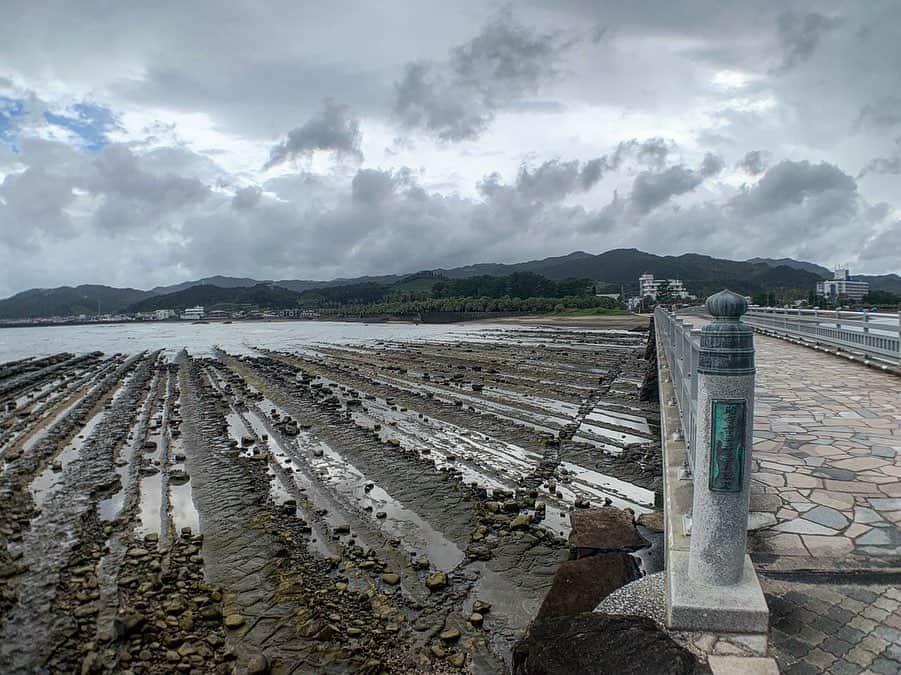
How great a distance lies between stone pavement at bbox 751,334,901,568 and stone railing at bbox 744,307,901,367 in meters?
1.17

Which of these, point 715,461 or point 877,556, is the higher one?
point 715,461

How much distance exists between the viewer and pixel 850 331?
43.5 feet

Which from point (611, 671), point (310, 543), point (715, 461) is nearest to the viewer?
point (611, 671)

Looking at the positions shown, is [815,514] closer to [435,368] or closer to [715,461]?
[715,461]

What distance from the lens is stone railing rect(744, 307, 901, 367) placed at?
10945 mm

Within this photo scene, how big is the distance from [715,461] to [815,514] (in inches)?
85.7

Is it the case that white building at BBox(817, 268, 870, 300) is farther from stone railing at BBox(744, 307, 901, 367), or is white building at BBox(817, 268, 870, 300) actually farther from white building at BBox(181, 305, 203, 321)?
white building at BBox(181, 305, 203, 321)

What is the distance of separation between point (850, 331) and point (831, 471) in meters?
10.1

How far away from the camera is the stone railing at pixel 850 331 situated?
35.9ft

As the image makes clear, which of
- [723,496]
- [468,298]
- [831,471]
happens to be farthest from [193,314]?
[723,496]

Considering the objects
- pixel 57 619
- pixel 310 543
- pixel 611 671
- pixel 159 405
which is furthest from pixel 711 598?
pixel 159 405

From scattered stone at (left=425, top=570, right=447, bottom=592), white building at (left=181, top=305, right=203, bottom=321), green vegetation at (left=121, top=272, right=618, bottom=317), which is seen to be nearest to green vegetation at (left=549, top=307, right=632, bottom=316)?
green vegetation at (left=121, top=272, right=618, bottom=317)

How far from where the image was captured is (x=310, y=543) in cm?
739

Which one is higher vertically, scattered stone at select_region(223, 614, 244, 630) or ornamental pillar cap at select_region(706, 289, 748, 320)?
ornamental pillar cap at select_region(706, 289, 748, 320)
